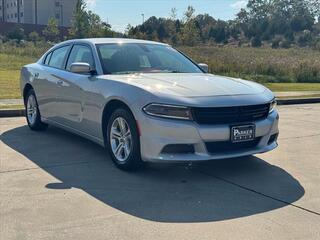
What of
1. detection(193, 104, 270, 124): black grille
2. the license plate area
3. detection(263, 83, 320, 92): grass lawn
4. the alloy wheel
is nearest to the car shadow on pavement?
the alloy wheel

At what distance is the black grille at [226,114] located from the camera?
507cm

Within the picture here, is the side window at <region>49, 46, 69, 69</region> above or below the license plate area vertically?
above

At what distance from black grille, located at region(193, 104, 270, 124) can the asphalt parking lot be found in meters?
0.68

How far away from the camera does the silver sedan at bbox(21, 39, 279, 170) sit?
5066mm

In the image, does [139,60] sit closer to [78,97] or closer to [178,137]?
[78,97]

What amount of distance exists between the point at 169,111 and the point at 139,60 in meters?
1.63

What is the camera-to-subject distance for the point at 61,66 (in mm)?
7316

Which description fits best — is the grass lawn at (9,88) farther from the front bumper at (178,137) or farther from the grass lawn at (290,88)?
the grass lawn at (290,88)

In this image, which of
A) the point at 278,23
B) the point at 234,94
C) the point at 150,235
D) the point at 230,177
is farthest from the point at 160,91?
the point at 278,23

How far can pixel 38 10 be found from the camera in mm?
129750

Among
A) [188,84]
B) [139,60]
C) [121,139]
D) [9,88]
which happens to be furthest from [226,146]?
[9,88]

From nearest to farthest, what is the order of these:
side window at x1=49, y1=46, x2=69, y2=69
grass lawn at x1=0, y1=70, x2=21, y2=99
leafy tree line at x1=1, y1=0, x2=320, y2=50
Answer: side window at x1=49, y1=46, x2=69, y2=69, grass lawn at x1=0, y1=70, x2=21, y2=99, leafy tree line at x1=1, y1=0, x2=320, y2=50

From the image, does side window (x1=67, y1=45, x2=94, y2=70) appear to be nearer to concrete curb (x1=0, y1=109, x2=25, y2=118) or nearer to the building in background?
concrete curb (x1=0, y1=109, x2=25, y2=118)

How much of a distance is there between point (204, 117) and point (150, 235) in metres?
1.72
